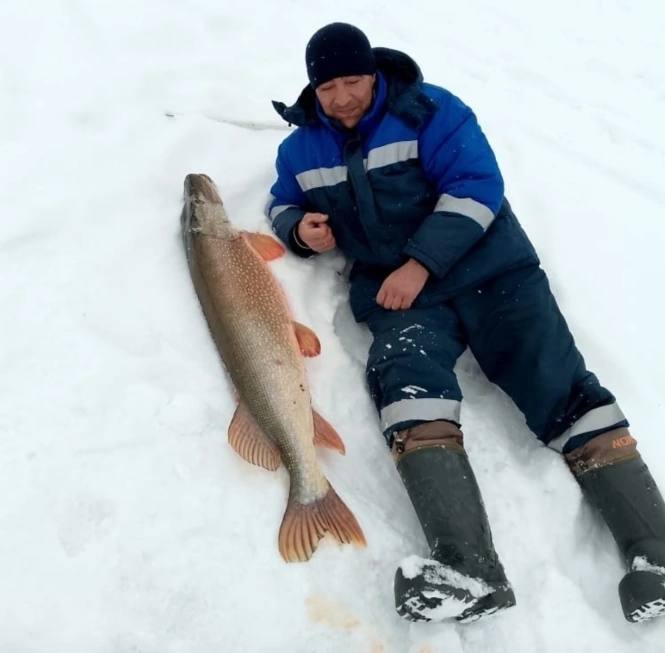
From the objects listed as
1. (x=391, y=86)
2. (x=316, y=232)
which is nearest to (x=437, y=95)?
(x=391, y=86)

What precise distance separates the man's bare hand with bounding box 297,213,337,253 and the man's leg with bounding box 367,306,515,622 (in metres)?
0.37

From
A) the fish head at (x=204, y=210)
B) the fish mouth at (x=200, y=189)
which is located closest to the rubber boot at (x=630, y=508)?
the fish head at (x=204, y=210)

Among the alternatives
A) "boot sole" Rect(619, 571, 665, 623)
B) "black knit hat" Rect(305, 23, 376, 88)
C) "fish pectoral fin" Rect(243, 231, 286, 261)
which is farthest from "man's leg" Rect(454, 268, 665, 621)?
"black knit hat" Rect(305, 23, 376, 88)

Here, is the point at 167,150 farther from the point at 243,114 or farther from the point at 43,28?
the point at 43,28

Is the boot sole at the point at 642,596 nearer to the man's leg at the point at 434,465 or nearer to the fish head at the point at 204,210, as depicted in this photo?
the man's leg at the point at 434,465

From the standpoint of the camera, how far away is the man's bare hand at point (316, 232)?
274 centimetres

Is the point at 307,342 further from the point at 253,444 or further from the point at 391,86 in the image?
the point at 391,86

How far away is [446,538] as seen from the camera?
2.07 metres

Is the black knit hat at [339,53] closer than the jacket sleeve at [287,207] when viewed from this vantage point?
Yes

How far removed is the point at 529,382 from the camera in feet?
8.00

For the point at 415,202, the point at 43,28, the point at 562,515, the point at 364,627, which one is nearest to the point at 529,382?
the point at 562,515

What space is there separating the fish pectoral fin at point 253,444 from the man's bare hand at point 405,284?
0.70 metres

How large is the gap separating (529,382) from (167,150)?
2.01 metres

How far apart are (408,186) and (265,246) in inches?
25.9
